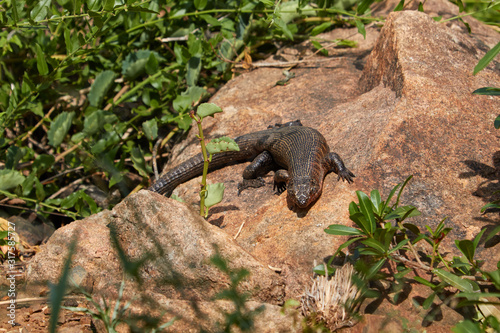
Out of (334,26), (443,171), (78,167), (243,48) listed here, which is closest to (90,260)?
(78,167)

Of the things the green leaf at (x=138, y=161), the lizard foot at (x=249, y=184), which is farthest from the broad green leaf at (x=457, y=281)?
the green leaf at (x=138, y=161)

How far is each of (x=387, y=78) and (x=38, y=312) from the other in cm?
517

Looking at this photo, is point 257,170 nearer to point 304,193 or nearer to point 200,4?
point 304,193

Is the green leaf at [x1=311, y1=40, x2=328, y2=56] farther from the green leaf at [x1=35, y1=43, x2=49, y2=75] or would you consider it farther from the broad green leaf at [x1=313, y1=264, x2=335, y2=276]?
the broad green leaf at [x1=313, y1=264, x2=335, y2=276]

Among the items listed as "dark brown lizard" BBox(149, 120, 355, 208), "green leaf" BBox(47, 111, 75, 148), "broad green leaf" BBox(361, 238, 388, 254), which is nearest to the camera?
"broad green leaf" BBox(361, 238, 388, 254)

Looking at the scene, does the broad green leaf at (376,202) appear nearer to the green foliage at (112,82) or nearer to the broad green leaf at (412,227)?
the broad green leaf at (412,227)

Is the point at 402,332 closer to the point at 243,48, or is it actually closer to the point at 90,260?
the point at 90,260

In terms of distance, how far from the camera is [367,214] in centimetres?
366

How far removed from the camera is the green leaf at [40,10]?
17.1 ft

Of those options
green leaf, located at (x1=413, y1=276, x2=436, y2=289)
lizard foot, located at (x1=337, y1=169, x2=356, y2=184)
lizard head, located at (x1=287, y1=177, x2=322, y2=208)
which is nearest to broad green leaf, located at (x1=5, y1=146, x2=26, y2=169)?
lizard head, located at (x1=287, y1=177, x2=322, y2=208)

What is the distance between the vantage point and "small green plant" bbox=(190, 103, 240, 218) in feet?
14.5

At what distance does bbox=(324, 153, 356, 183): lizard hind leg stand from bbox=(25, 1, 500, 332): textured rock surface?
98 millimetres

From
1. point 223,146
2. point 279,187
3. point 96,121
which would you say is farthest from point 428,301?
point 96,121

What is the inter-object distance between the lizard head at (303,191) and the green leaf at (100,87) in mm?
3833
